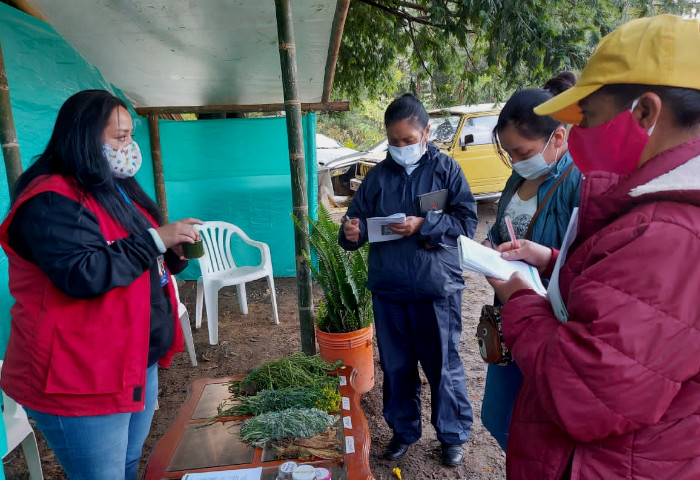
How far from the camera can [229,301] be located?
5.26 m

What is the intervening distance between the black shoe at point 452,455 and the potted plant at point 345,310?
0.81 metres

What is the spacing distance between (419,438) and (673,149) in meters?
2.19

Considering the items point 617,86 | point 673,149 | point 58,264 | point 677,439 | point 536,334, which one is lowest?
point 677,439

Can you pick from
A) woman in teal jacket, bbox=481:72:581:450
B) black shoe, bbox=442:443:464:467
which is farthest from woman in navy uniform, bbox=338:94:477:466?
woman in teal jacket, bbox=481:72:581:450

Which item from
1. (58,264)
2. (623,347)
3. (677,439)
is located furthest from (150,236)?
(677,439)

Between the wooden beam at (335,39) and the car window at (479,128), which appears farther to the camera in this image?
the car window at (479,128)

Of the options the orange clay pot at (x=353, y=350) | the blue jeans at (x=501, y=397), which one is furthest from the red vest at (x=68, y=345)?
the orange clay pot at (x=353, y=350)

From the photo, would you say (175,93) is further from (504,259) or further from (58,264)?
(504,259)

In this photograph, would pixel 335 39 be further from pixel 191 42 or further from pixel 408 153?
pixel 408 153

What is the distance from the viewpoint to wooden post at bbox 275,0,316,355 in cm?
249

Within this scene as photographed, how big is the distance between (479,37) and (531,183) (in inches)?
110

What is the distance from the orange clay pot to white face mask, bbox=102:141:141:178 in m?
1.78

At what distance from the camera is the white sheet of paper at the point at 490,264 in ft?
3.91

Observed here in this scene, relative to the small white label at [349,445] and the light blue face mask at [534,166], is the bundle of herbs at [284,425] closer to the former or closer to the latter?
the small white label at [349,445]
